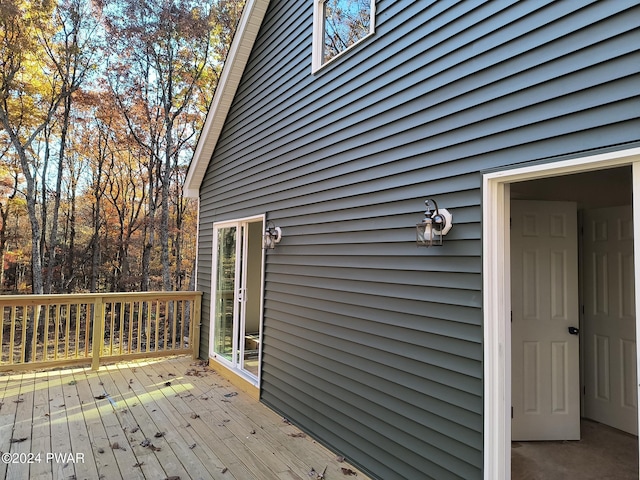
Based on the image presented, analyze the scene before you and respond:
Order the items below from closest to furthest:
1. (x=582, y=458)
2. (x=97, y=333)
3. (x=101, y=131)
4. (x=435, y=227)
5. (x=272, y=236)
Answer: (x=435, y=227)
(x=582, y=458)
(x=272, y=236)
(x=97, y=333)
(x=101, y=131)

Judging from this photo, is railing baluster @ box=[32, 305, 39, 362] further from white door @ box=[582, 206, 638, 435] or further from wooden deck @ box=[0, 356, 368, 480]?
white door @ box=[582, 206, 638, 435]

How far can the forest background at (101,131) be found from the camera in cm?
1069

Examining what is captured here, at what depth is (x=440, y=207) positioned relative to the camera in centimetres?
239

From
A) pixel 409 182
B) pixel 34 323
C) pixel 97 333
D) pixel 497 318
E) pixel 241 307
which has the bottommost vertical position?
pixel 34 323

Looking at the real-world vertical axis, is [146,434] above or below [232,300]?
below

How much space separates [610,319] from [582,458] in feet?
4.38

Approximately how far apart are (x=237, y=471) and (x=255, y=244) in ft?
14.7

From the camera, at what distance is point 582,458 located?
296cm

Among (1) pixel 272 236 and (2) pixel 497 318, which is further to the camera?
(1) pixel 272 236

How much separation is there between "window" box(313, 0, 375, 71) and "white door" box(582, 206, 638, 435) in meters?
2.79

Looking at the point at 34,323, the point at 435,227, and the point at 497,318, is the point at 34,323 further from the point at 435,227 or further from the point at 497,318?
the point at 497,318

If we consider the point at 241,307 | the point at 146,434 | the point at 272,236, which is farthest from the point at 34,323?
the point at 272,236

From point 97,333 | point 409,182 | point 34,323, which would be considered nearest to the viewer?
point 409,182

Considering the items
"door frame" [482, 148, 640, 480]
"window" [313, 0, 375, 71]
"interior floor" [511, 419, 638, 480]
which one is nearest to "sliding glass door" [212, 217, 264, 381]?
"window" [313, 0, 375, 71]
